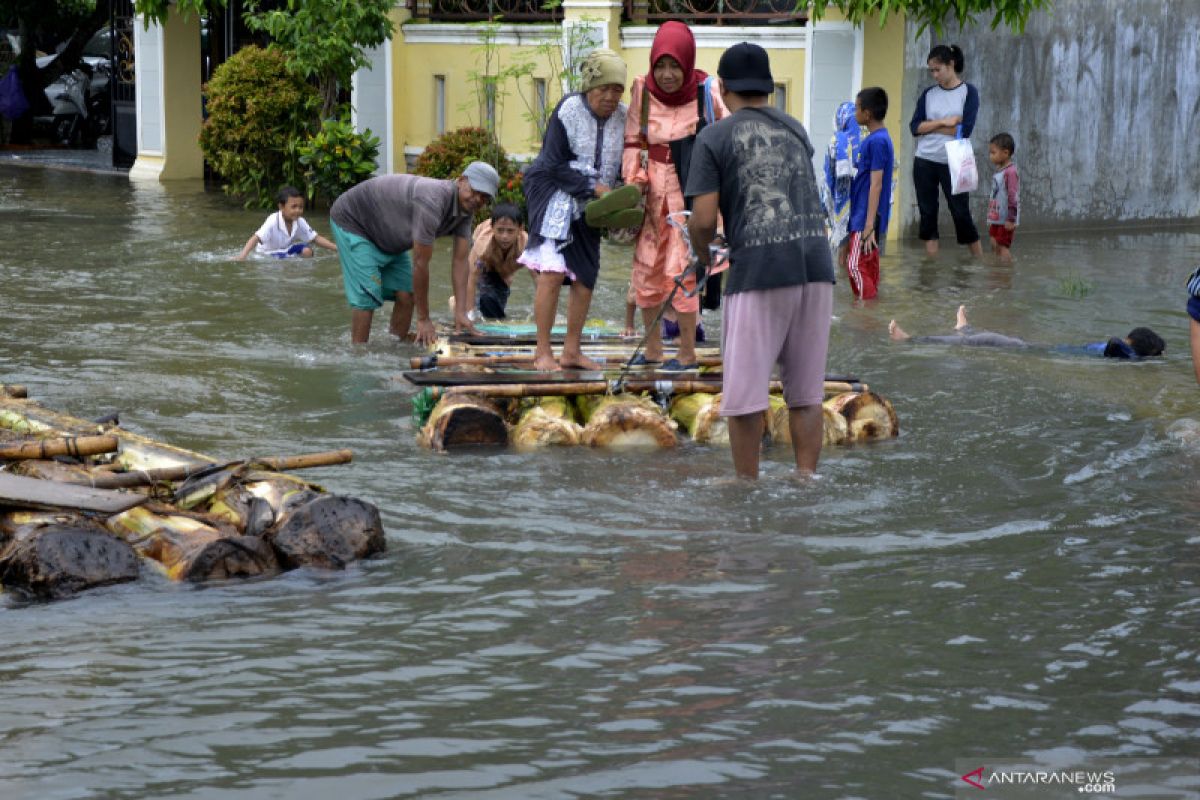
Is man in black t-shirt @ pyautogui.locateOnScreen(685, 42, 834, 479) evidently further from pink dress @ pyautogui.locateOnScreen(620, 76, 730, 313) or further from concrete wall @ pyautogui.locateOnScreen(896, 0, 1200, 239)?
concrete wall @ pyautogui.locateOnScreen(896, 0, 1200, 239)

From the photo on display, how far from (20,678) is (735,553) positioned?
263 centimetres

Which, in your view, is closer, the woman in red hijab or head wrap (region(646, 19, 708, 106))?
head wrap (region(646, 19, 708, 106))

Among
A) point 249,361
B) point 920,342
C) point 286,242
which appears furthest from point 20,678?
point 286,242

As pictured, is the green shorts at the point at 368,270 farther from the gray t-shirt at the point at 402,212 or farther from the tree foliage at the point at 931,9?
the tree foliage at the point at 931,9

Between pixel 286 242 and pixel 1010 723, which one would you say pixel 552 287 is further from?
pixel 286 242

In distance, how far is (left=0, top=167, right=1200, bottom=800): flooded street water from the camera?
457cm

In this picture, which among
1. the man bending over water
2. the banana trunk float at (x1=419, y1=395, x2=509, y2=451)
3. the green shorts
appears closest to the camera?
the banana trunk float at (x1=419, y1=395, x2=509, y2=451)

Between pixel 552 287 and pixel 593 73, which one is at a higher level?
pixel 593 73

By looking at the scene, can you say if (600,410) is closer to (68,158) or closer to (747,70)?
(747,70)

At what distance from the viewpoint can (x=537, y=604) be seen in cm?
584

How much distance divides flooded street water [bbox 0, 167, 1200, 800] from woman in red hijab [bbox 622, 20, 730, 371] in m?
1.25

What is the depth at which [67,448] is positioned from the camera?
6.71 m

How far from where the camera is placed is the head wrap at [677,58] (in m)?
8.25

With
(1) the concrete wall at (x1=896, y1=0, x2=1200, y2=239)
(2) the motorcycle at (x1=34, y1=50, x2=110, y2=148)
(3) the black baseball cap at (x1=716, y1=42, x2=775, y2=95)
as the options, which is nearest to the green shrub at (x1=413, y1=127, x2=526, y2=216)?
(1) the concrete wall at (x1=896, y1=0, x2=1200, y2=239)
